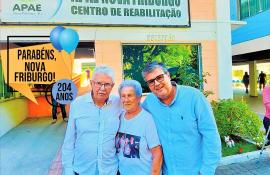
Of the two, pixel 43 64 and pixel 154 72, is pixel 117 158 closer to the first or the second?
pixel 154 72

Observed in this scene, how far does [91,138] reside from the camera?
248cm

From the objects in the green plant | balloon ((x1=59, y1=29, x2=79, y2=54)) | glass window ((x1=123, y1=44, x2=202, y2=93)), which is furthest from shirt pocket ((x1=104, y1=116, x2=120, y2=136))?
glass window ((x1=123, y1=44, x2=202, y2=93))

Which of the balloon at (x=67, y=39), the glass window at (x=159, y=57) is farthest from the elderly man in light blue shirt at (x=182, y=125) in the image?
the glass window at (x=159, y=57)

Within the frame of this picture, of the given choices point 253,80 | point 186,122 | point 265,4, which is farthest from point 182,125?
point 253,80

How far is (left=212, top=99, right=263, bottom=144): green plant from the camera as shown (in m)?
6.50

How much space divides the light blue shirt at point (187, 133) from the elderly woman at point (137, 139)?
0.08 metres

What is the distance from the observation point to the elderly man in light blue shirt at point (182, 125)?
7.70 ft

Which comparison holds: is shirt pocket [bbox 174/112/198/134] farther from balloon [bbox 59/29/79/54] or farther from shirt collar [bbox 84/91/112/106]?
balloon [bbox 59/29/79/54]

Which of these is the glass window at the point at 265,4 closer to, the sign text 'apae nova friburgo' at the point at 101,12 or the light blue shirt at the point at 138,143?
the sign text 'apae nova friburgo' at the point at 101,12

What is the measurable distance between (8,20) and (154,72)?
5.61 metres

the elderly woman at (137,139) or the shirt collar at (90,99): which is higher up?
the shirt collar at (90,99)

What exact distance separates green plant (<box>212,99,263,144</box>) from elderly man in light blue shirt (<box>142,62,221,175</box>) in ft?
14.1

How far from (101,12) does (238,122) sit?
4.14 m

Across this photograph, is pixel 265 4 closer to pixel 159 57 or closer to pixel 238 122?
pixel 159 57
